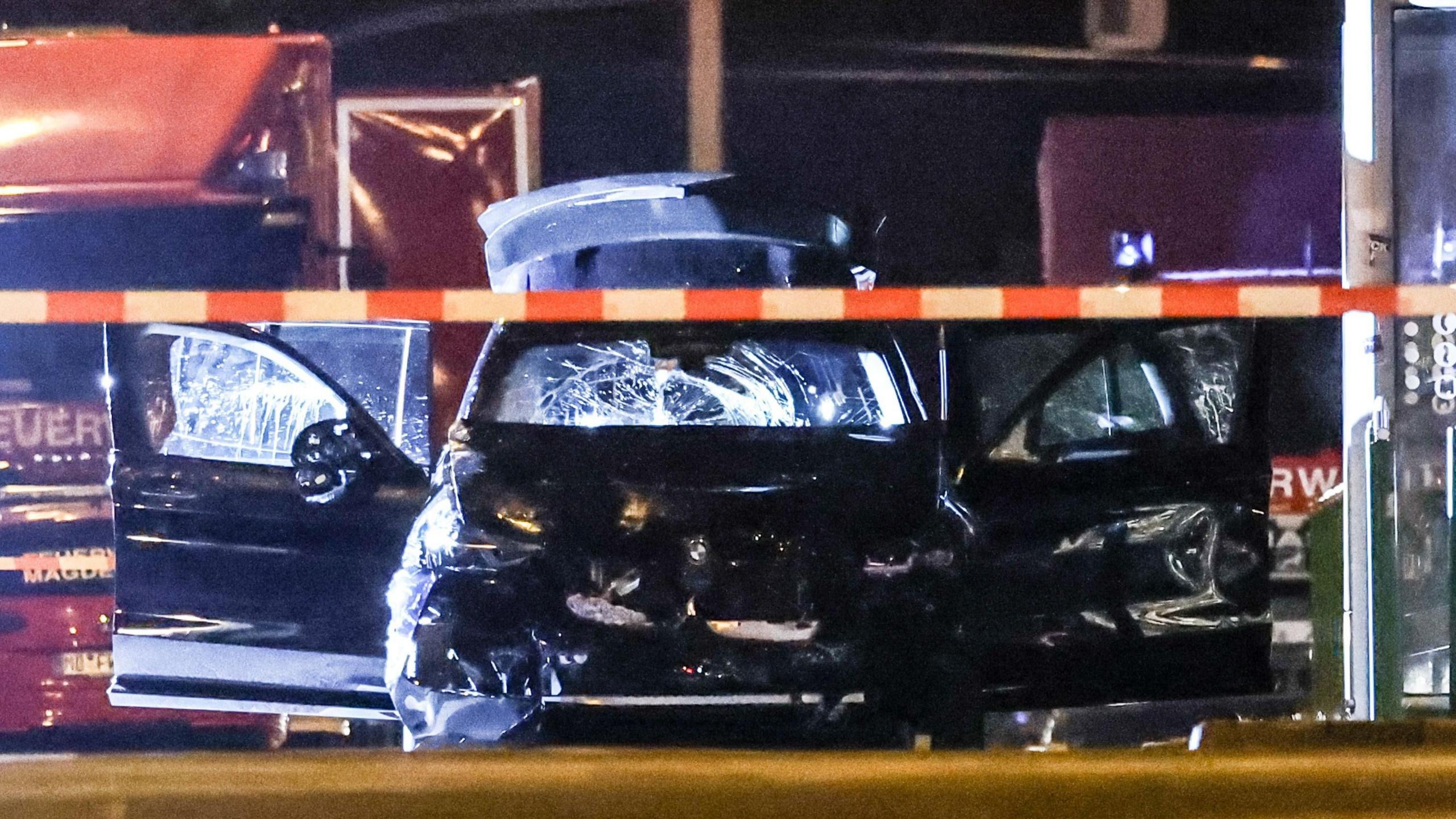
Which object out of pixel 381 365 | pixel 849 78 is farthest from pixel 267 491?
pixel 849 78

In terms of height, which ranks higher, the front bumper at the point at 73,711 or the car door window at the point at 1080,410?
the car door window at the point at 1080,410

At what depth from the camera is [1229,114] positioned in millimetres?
1795

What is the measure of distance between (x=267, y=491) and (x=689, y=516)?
63 cm

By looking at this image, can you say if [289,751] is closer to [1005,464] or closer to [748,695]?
[748,695]

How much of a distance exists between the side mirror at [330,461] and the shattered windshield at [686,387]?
0.20 meters

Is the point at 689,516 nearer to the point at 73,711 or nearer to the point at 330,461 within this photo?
→ the point at 330,461

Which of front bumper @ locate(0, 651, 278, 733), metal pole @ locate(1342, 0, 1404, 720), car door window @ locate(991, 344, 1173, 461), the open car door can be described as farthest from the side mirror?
metal pole @ locate(1342, 0, 1404, 720)

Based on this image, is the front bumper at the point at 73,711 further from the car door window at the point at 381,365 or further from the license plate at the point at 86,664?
the car door window at the point at 381,365

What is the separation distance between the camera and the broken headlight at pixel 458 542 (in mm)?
1789

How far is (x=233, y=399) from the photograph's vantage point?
1811 millimetres

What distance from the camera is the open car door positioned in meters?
1.79

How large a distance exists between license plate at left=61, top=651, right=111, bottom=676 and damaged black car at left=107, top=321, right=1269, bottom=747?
34 mm

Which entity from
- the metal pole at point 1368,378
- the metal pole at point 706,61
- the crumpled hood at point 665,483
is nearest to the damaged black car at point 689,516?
the crumpled hood at point 665,483

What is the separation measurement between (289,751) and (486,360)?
684 millimetres
